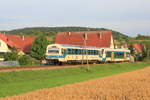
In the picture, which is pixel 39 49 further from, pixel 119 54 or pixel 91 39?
pixel 91 39

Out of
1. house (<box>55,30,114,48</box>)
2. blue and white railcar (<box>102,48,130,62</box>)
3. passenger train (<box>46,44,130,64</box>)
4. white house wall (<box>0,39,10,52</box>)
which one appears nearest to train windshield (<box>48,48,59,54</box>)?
passenger train (<box>46,44,130,64</box>)

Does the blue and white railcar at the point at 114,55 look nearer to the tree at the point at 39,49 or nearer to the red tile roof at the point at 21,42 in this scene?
the tree at the point at 39,49

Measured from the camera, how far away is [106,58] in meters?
50.0

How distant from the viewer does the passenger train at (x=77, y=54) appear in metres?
38.3

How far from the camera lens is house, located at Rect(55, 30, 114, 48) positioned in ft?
235

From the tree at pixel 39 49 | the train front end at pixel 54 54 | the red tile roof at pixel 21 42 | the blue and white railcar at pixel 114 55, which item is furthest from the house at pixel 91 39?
the train front end at pixel 54 54

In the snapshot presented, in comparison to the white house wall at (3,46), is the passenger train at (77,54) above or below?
below

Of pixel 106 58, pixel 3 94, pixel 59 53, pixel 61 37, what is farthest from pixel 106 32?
pixel 3 94

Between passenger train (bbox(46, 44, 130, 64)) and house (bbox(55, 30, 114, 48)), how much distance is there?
1845 centimetres

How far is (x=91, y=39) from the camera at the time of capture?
74.0 meters

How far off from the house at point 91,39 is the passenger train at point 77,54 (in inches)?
726

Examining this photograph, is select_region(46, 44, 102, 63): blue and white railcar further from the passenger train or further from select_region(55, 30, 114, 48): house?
select_region(55, 30, 114, 48): house

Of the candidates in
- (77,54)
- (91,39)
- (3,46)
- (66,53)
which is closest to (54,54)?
(66,53)

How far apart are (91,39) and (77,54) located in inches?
1298
